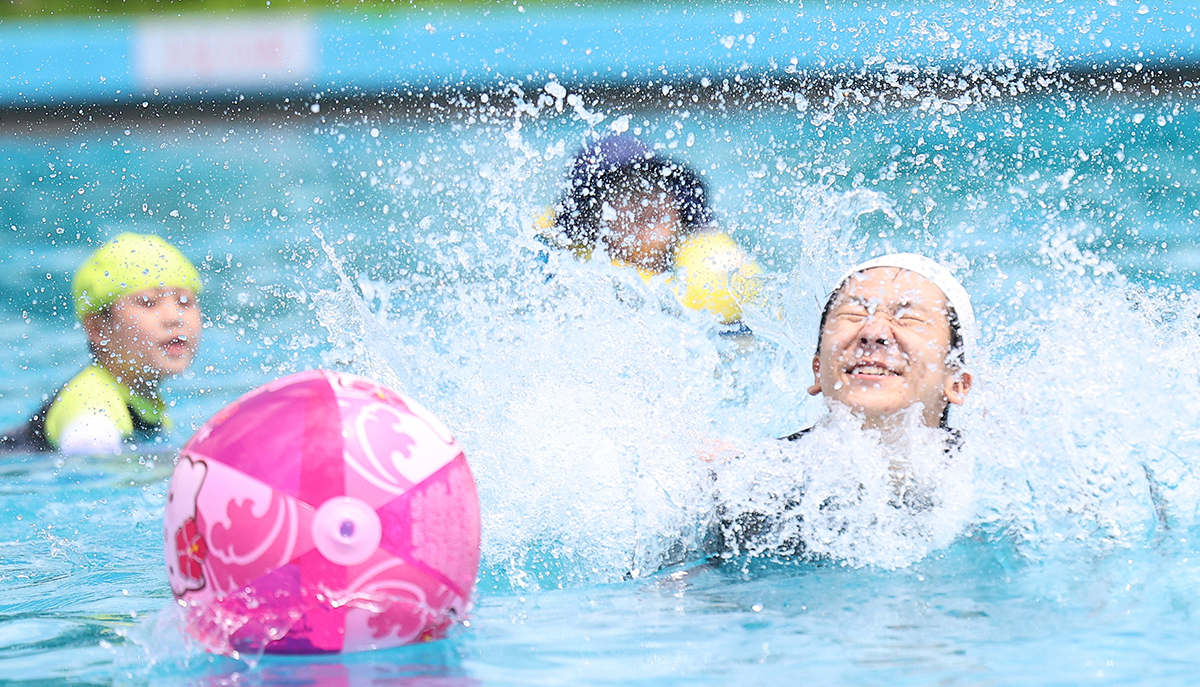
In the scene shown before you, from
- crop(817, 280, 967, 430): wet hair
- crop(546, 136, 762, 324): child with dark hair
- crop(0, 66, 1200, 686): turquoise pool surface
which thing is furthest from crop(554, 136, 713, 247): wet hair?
crop(817, 280, 967, 430): wet hair

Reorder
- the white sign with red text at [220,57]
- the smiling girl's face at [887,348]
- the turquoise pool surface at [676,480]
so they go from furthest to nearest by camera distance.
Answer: the white sign with red text at [220,57]
the smiling girl's face at [887,348]
the turquoise pool surface at [676,480]

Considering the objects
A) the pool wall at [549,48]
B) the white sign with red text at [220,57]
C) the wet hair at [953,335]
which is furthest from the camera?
the white sign with red text at [220,57]

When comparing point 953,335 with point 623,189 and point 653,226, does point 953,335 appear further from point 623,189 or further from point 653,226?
point 623,189

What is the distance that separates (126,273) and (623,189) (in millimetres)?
2467

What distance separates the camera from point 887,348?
3855 mm

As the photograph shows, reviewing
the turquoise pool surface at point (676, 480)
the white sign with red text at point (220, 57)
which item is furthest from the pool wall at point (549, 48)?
the turquoise pool surface at point (676, 480)

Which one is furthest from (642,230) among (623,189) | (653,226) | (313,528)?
(313,528)

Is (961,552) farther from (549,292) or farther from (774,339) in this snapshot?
(549,292)

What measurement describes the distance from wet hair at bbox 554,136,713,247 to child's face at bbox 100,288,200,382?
6.17 ft

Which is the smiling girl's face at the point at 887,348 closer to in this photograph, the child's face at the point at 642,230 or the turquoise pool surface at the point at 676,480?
the turquoise pool surface at the point at 676,480

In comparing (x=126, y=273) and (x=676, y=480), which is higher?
(x=126, y=273)

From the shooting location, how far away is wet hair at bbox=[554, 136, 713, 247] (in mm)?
6789

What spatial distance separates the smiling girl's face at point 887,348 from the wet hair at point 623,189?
280 centimetres

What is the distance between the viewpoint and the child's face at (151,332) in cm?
547
